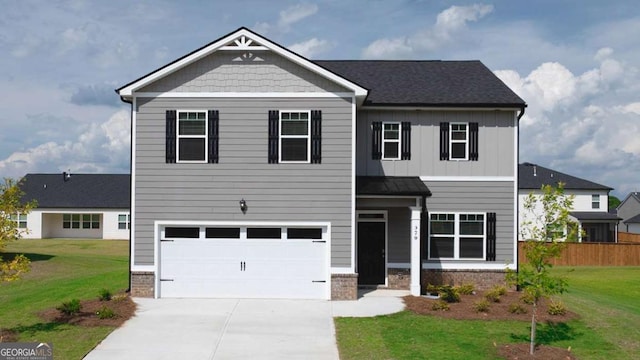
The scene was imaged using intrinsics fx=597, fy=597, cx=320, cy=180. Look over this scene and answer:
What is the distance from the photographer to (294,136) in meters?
17.8

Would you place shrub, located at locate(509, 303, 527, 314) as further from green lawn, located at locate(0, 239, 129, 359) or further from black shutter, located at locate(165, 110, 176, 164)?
black shutter, located at locate(165, 110, 176, 164)

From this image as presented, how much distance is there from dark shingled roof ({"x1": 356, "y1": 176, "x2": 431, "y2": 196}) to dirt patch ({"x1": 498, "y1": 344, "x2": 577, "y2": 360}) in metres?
6.34

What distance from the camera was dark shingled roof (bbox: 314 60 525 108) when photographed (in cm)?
1941

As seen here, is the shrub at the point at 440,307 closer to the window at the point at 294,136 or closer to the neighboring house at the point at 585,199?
the window at the point at 294,136

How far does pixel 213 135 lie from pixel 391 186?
5675 millimetres

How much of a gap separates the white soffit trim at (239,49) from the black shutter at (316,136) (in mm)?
1165

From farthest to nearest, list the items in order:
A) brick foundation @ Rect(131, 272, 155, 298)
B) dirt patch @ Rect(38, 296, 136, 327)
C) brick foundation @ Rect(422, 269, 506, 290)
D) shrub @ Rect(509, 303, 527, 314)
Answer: brick foundation @ Rect(422, 269, 506, 290) → brick foundation @ Rect(131, 272, 155, 298) → shrub @ Rect(509, 303, 527, 314) → dirt patch @ Rect(38, 296, 136, 327)

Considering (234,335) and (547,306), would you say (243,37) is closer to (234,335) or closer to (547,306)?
(234,335)

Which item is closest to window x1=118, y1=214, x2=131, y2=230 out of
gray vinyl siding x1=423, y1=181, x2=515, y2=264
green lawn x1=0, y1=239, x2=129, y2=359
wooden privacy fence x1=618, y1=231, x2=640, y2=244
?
green lawn x1=0, y1=239, x2=129, y2=359

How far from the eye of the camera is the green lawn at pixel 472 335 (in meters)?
12.1

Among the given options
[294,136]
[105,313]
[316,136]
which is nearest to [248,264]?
[294,136]

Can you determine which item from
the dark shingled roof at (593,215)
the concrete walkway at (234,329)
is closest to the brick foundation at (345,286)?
the concrete walkway at (234,329)

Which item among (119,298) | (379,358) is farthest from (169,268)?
(379,358)

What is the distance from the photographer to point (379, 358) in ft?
37.8
